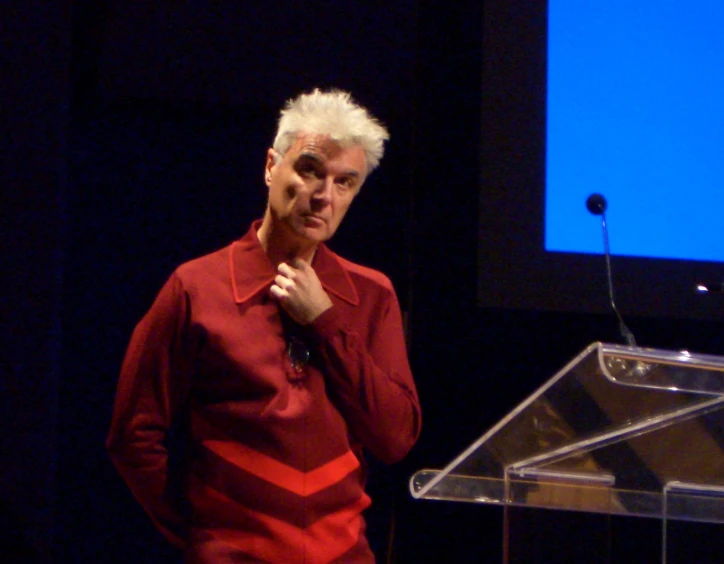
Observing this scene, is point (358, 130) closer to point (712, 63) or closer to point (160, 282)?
point (160, 282)

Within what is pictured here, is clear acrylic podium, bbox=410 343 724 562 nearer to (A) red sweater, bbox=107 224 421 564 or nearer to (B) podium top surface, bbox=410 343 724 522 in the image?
(B) podium top surface, bbox=410 343 724 522

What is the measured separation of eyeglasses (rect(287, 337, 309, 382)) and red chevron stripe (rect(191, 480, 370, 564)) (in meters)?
0.25

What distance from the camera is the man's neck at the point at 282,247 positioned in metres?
1.83

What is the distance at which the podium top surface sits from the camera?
3.74 ft

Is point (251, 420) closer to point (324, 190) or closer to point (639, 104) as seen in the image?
point (324, 190)

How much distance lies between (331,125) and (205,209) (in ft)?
2.43

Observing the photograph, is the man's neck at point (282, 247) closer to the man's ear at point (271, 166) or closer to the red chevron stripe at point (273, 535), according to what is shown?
the man's ear at point (271, 166)

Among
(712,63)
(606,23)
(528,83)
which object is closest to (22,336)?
(528,83)

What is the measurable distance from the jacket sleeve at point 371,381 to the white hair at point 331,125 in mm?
335

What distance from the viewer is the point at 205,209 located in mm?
2438

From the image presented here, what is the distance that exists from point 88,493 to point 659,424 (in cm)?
159

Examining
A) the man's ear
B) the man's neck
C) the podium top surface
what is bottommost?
the podium top surface

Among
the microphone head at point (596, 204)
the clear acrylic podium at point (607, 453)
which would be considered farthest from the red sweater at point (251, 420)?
the microphone head at point (596, 204)

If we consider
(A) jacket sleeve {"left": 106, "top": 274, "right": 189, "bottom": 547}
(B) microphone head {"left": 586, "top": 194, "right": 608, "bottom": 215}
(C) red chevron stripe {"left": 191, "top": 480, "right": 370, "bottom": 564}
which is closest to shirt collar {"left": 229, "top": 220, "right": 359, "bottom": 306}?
(A) jacket sleeve {"left": 106, "top": 274, "right": 189, "bottom": 547}
